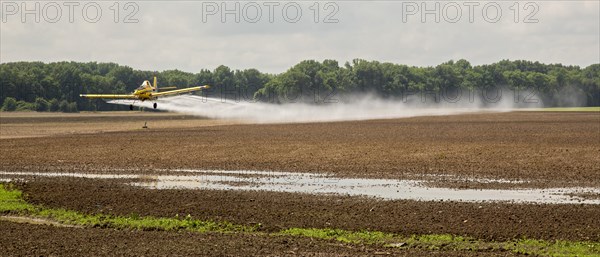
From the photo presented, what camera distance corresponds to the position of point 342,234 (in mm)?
23156

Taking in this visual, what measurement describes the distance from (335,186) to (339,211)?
264 inches

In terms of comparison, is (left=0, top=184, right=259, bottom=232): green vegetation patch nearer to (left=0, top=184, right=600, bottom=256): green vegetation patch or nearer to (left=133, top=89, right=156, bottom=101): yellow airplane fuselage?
(left=0, top=184, right=600, bottom=256): green vegetation patch

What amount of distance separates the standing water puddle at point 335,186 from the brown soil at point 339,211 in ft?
4.87

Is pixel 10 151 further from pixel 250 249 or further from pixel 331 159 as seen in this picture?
pixel 250 249

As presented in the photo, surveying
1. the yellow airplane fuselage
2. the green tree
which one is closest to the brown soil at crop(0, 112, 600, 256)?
the yellow airplane fuselage

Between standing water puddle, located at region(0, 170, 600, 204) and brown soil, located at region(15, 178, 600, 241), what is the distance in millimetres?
1486

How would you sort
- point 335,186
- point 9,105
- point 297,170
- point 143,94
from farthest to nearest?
point 9,105 → point 143,94 → point 297,170 → point 335,186

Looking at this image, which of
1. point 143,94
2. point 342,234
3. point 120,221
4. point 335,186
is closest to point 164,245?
point 120,221

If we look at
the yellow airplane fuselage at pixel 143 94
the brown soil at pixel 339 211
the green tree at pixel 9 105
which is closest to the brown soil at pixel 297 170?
the brown soil at pixel 339 211

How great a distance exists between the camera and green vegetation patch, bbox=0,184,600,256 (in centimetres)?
2098

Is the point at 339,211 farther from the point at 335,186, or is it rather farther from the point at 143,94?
the point at 143,94

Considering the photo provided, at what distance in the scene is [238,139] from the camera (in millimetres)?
59656

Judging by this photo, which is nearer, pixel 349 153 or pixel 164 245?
pixel 164 245

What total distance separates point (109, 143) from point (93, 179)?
21.9 metres
